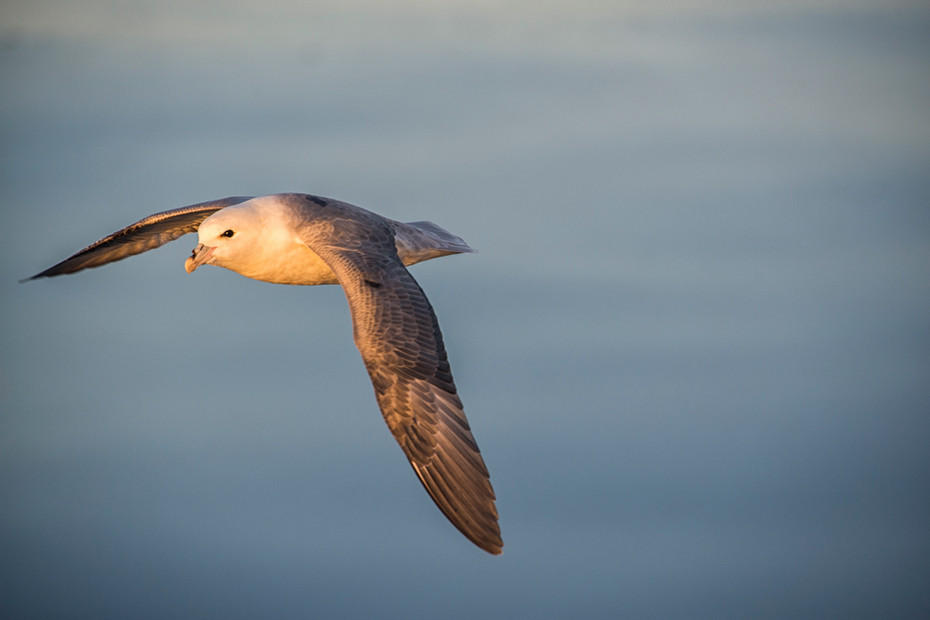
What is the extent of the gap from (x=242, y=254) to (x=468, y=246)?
9.17 feet

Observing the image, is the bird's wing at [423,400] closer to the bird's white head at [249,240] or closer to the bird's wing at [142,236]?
the bird's white head at [249,240]

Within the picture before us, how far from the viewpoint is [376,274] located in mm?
12500

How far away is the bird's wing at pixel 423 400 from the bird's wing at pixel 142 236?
284 cm

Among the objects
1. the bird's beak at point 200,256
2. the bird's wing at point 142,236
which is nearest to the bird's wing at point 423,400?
the bird's beak at point 200,256

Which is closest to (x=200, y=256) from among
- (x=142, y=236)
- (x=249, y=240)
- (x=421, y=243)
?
(x=249, y=240)

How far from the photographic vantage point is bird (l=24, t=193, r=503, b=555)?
469 inches

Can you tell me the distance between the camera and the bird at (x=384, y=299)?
11.9 metres

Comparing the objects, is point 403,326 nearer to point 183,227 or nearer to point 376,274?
point 376,274

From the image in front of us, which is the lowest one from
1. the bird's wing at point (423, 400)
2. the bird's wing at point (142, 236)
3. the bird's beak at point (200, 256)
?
the bird's wing at point (423, 400)

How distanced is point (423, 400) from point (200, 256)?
2.54 m

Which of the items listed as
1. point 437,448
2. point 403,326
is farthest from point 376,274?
point 437,448

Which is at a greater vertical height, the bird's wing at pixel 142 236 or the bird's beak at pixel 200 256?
the bird's wing at pixel 142 236

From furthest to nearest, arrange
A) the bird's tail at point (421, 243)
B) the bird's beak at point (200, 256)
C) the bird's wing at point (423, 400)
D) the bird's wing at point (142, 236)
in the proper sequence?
the bird's wing at point (142, 236) → the bird's tail at point (421, 243) → the bird's beak at point (200, 256) → the bird's wing at point (423, 400)

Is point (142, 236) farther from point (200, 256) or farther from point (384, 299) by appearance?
point (384, 299)
